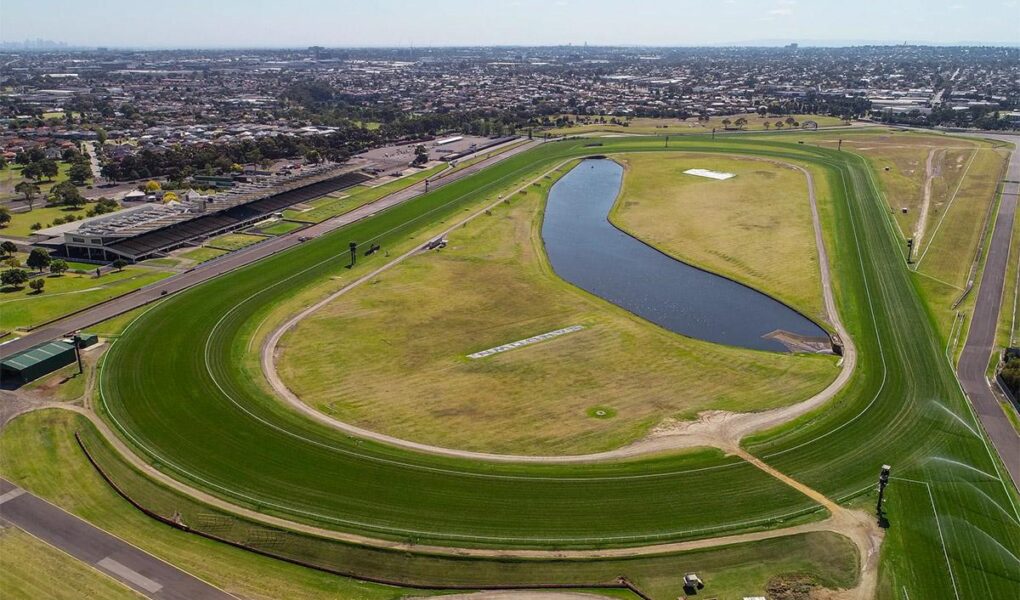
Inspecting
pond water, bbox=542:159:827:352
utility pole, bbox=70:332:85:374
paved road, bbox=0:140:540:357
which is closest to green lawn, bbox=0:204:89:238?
paved road, bbox=0:140:540:357

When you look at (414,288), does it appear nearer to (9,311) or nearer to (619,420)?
(619,420)

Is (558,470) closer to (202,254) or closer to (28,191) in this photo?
(202,254)

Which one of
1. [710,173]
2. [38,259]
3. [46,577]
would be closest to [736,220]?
[710,173]

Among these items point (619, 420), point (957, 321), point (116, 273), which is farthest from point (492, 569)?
point (116, 273)

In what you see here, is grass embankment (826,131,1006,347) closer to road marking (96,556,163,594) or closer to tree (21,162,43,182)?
Answer: road marking (96,556,163,594)

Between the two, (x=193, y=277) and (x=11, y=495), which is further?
(x=193, y=277)

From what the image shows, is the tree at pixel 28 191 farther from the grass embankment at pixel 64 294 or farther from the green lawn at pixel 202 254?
the grass embankment at pixel 64 294
